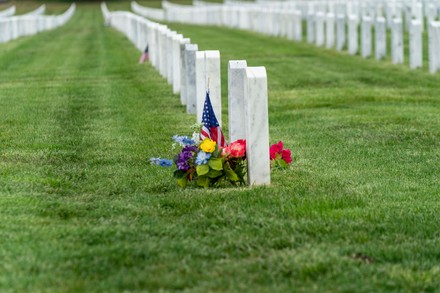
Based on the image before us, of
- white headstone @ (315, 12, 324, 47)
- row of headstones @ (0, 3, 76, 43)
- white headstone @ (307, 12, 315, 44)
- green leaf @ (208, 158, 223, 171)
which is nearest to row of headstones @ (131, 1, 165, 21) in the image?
row of headstones @ (0, 3, 76, 43)

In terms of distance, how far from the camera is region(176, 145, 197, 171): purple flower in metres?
9.03

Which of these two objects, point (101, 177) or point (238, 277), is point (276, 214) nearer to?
point (238, 277)

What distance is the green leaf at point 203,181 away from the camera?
904cm

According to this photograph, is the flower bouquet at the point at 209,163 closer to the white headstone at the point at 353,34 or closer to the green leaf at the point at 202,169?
the green leaf at the point at 202,169

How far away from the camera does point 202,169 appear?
29.5 ft

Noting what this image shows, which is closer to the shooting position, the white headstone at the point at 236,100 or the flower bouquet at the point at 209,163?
the flower bouquet at the point at 209,163

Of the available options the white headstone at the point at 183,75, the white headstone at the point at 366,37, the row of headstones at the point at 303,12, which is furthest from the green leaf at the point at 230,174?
the white headstone at the point at 366,37

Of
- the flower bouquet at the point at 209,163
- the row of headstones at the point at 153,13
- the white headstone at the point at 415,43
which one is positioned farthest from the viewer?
the row of headstones at the point at 153,13

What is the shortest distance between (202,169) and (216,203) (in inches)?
25.0

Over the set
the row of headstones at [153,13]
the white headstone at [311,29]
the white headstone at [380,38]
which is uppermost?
the white headstone at [380,38]

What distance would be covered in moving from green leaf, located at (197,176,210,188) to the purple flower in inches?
5.1

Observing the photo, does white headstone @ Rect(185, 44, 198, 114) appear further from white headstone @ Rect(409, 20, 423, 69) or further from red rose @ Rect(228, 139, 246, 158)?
white headstone @ Rect(409, 20, 423, 69)

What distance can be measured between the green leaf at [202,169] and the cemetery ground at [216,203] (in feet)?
0.47

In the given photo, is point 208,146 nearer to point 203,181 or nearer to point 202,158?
point 202,158
